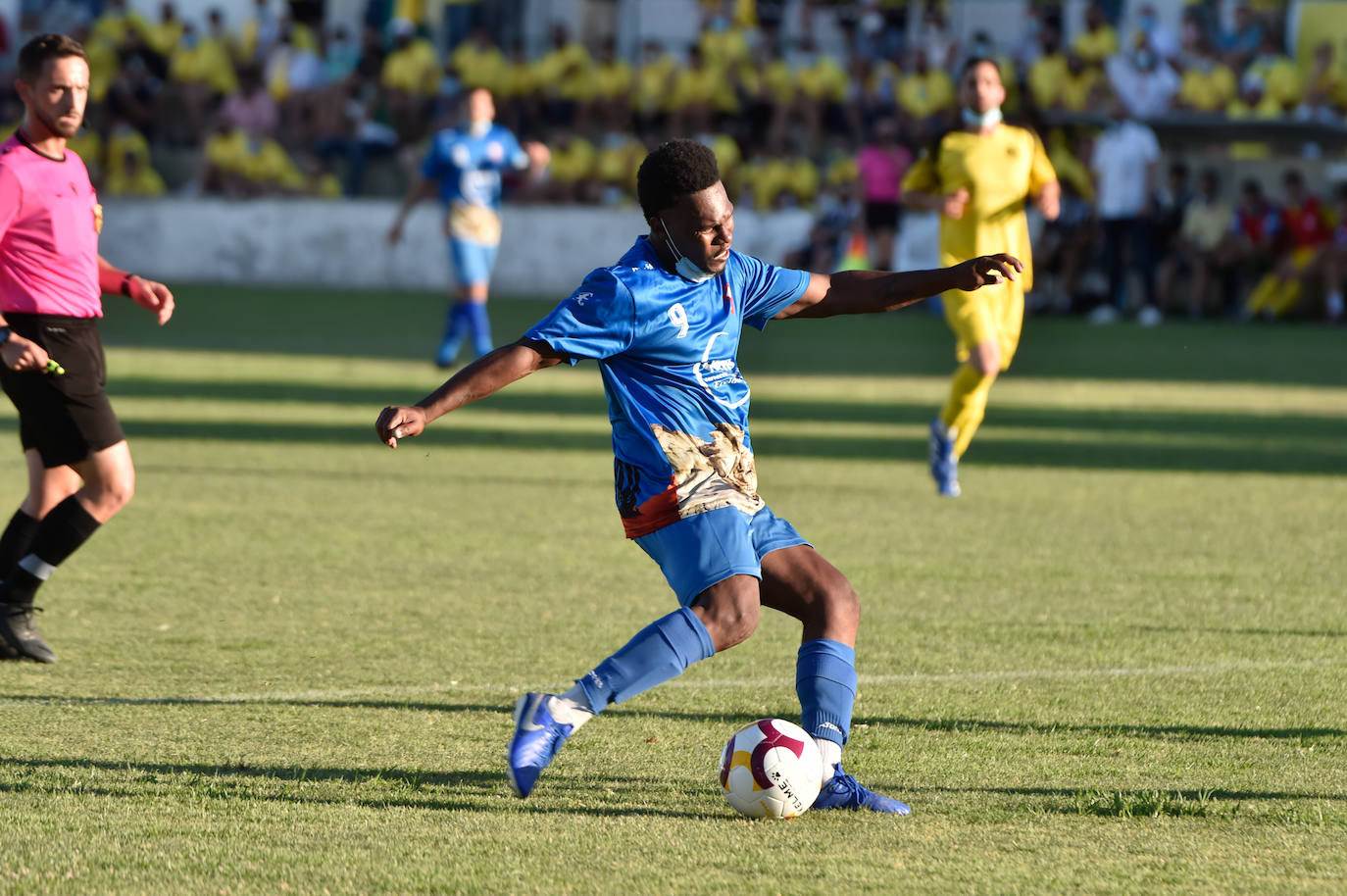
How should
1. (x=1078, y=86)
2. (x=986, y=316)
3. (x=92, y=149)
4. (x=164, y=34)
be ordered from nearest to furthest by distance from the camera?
(x=986, y=316) → (x=1078, y=86) → (x=92, y=149) → (x=164, y=34)

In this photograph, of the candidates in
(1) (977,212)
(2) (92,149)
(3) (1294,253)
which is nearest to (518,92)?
(2) (92,149)

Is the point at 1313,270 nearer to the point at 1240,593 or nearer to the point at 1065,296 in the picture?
the point at 1065,296

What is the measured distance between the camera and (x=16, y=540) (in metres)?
6.40

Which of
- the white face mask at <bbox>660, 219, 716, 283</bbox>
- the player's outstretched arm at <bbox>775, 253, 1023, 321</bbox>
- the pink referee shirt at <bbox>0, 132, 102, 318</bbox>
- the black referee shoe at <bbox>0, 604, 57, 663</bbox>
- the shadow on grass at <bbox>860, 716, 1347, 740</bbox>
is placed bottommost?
the black referee shoe at <bbox>0, 604, 57, 663</bbox>

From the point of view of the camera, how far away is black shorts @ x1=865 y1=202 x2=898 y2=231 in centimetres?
2630

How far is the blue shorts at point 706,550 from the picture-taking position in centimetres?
449

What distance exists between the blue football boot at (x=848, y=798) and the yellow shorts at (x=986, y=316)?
5.79 meters

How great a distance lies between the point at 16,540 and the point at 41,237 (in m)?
1.04

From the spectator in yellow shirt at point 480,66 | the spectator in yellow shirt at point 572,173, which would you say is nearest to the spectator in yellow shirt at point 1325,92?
the spectator in yellow shirt at point 572,173

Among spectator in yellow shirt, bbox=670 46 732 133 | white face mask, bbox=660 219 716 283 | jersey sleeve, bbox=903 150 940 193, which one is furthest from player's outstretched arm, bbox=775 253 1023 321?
spectator in yellow shirt, bbox=670 46 732 133

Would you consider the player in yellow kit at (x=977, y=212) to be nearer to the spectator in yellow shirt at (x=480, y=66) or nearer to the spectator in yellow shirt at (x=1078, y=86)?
the spectator in yellow shirt at (x=1078, y=86)

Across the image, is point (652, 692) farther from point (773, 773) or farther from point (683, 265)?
point (683, 265)

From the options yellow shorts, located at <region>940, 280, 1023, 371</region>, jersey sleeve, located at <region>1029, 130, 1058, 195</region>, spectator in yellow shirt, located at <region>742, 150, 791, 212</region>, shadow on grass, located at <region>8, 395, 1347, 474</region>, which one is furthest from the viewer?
spectator in yellow shirt, located at <region>742, 150, 791, 212</region>

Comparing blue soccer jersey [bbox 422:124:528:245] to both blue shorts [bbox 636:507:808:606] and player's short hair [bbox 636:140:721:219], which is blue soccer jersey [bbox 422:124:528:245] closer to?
player's short hair [bbox 636:140:721:219]
